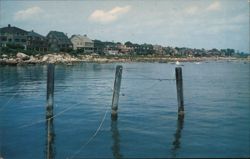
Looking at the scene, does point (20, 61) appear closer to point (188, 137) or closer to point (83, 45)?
point (83, 45)

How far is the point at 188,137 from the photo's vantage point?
54.8 ft

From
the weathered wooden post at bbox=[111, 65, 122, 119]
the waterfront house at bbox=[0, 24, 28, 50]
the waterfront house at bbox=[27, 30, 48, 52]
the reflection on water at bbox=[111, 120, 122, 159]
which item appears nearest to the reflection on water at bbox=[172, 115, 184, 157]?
the reflection on water at bbox=[111, 120, 122, 159]

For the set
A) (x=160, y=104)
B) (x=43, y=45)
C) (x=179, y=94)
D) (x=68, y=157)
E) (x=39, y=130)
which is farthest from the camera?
(x=43, y=45)

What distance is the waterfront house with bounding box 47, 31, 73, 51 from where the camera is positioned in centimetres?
12471

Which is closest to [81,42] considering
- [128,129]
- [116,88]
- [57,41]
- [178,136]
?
[57,41]

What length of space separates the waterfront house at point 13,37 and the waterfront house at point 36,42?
2.46m

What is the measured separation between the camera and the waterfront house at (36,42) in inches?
4532

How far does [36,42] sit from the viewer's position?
4624 inches

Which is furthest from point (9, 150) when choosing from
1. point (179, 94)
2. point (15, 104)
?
point (15, 104)

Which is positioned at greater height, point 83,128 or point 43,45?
point 43,45

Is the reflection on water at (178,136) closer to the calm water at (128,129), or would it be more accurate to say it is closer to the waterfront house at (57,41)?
the calm water at (128,129)

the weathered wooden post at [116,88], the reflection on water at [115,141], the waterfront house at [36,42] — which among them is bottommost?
the reflection on water at [115,141]

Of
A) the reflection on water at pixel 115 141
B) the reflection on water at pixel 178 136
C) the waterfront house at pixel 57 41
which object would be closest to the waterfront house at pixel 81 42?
the waterfront house at pixel 57 41

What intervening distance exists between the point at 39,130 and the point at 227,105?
15.5 m
